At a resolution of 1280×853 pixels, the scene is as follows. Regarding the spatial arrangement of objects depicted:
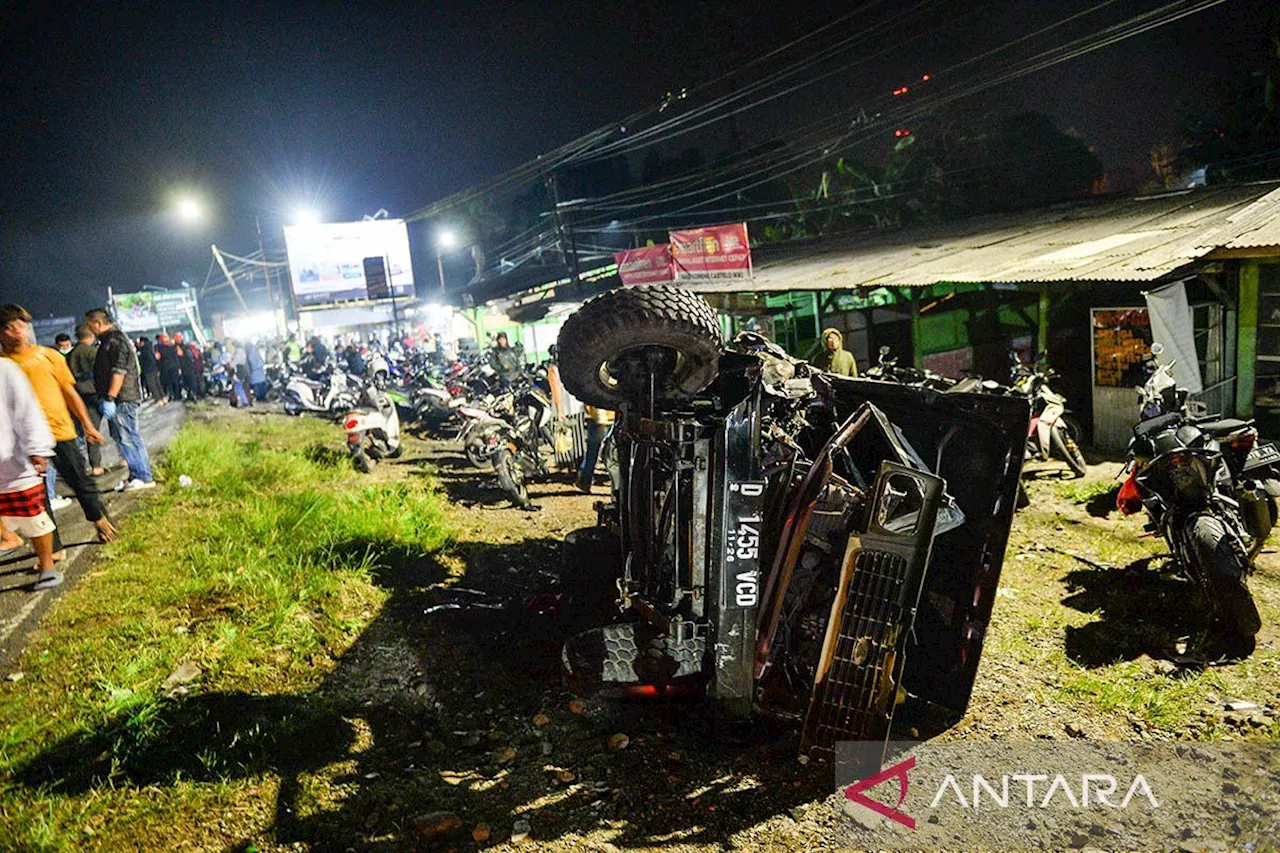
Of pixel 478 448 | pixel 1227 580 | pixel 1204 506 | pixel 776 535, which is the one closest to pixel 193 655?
pixel 776 535

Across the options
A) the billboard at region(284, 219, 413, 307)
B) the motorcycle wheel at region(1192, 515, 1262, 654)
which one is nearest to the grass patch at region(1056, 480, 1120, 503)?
the motorcycle wheel at region(1192, 515, 1262, 654)

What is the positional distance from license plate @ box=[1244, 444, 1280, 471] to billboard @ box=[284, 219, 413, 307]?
37.3 metres

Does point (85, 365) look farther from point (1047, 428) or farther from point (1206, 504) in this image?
point (1047, 428)

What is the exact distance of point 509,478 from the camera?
26.8ft

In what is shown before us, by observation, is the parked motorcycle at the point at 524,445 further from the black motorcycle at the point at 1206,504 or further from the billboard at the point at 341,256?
the billboard at the point at 341,256

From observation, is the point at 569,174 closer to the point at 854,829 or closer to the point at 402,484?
the point at 402,484

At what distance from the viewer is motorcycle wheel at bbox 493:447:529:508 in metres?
8.14

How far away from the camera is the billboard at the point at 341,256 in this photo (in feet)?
120

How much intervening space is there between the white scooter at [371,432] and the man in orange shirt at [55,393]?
4.12 metres

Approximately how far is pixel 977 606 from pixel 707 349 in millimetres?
1994

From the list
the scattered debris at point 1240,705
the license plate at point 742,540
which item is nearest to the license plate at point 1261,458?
the scattered debris at point 1240,705

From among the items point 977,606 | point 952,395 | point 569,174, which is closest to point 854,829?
point 977,606

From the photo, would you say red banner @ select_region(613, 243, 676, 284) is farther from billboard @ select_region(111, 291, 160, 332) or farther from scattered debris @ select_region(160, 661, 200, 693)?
billboard @ select_region(111, 291, 160, 332)

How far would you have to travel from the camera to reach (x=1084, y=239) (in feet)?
31.6
